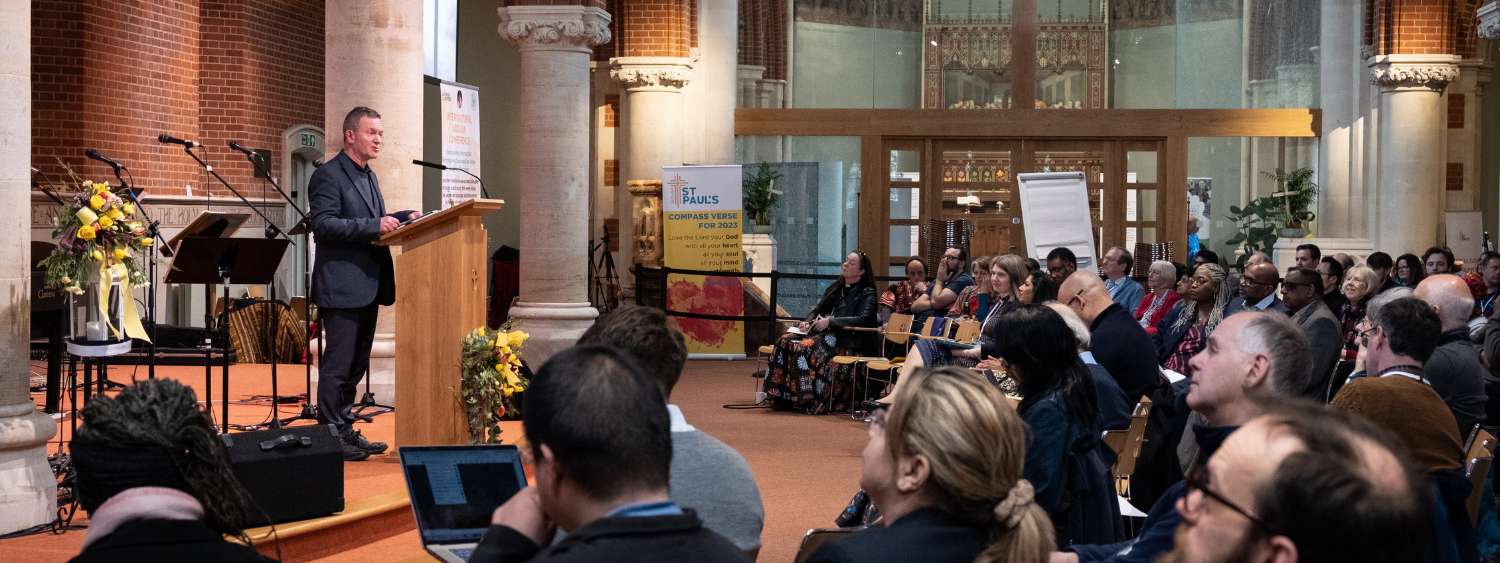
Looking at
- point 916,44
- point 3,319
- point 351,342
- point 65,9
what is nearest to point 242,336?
point 65,9

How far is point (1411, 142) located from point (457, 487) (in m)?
14.5

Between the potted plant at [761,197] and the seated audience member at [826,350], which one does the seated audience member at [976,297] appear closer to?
the seated audience member at [826,350]

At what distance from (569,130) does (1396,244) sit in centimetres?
906

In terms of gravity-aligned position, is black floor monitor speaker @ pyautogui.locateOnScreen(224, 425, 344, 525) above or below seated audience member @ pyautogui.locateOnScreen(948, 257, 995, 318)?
below

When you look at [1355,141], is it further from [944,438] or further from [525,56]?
[944,438]

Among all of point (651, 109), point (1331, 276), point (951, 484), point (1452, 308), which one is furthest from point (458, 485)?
point (651, 109)

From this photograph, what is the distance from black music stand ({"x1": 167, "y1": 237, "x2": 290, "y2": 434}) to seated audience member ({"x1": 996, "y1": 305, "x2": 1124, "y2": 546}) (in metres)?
4.59

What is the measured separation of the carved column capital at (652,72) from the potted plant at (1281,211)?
20.8 ft

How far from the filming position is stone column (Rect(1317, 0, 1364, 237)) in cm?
1620

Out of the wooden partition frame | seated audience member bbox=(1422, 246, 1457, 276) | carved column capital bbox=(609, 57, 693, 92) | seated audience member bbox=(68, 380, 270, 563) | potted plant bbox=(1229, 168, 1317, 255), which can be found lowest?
seated audience member bbox=(68, 380, 270, 563)

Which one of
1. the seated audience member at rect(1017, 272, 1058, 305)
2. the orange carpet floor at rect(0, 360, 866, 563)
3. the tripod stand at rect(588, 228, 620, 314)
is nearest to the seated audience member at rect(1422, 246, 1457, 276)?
the seated audience member at rect(1017, 272, 1058, 305)

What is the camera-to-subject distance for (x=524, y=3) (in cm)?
1146

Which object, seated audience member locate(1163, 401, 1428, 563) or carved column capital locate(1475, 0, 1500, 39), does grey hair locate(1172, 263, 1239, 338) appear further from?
seated audience member locate(1163, 401, 1428, 563)

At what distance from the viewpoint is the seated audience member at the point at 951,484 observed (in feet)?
7.72
